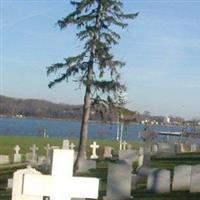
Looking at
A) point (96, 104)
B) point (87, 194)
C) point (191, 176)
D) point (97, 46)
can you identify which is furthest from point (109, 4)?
point (87, 194)

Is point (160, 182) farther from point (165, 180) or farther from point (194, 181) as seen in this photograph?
point (194, 181)

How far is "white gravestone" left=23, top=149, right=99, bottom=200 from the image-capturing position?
689 cm

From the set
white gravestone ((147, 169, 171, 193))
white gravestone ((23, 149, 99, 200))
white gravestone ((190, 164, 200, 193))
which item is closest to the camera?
white gravestone ((23, 149, 99, 200))

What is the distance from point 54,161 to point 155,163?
2186cm

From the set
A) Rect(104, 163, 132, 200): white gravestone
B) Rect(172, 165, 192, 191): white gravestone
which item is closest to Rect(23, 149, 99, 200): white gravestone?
Rect(104, 163, 132, 200): white gravestone

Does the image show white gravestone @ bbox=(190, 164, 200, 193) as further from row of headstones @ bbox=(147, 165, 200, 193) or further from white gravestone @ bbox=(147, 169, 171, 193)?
white gravestone @ bbox=(147, 169, 171, 193)

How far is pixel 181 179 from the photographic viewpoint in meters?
18.2

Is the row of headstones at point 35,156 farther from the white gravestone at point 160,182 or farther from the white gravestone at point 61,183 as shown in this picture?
the white gravestone at point 61,183

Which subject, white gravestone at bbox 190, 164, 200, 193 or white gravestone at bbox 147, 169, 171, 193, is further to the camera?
white gravestone at bbox 147, 169, 171, 193

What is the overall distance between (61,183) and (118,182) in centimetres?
942

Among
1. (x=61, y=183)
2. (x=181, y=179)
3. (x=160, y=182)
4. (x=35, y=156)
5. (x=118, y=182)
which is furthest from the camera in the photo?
(x=35, y=156)

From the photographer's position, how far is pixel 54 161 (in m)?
6.90

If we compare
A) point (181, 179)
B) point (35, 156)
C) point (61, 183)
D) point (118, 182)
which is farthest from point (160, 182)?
point (35, 156)

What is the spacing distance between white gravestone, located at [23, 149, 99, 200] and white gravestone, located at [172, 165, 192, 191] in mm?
11201
